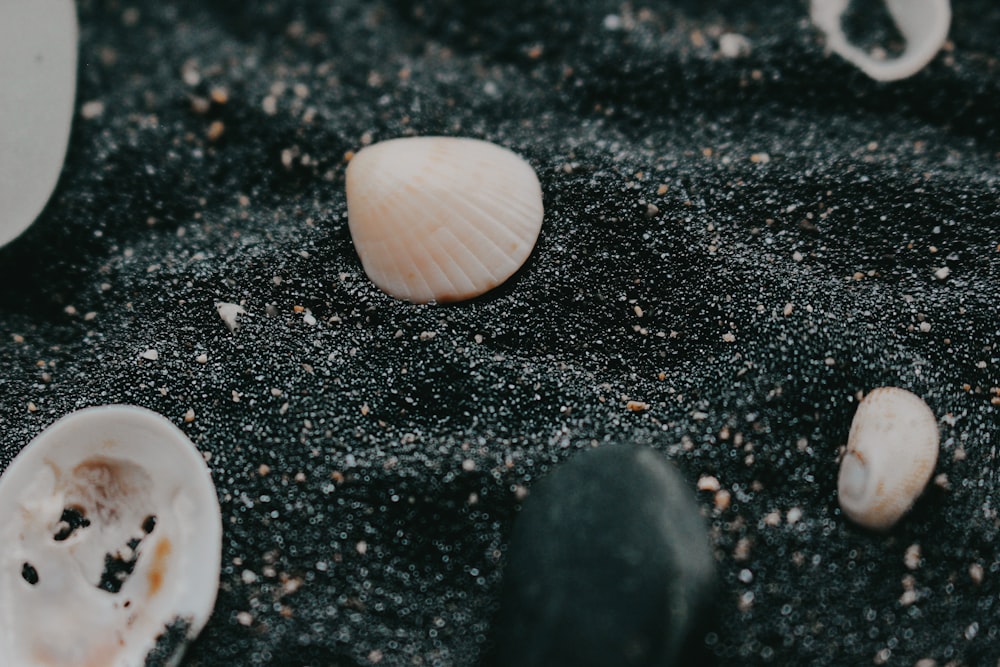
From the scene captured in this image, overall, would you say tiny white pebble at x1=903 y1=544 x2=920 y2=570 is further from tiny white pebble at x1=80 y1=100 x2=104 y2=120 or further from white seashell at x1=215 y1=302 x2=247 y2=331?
tiny white pebble at x1=80 y1=100 x2=104 y2=120

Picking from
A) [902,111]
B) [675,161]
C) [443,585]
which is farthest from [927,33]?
[443,585]

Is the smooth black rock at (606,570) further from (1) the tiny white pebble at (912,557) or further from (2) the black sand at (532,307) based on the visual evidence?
(1) the tiny white pebble at (912,557)

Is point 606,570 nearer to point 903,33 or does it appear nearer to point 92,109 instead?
point 903,33

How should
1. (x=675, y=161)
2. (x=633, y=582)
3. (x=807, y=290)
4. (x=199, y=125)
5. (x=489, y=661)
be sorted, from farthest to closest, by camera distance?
1. (x=199, y=125)
2. (x=675, y=161)
3. (x=807, y=290)
4. (x=489, y=661)
5. (x=633, y=582)

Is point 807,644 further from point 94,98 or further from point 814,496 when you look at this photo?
point 94,98

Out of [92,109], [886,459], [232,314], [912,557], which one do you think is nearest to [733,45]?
[886,459]
